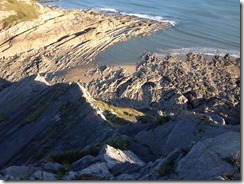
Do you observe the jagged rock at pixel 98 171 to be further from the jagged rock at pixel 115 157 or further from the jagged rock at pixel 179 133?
the jagged rock at pixel 179 133

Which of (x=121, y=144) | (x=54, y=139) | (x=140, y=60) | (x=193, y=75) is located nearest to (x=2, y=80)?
(x=140, y=60)

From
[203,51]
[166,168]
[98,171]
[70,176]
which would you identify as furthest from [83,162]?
[203,51]

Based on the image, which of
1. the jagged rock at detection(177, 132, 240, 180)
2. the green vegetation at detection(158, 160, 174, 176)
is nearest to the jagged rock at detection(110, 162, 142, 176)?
the green vegetation at detection(158, 160, 174, 176)

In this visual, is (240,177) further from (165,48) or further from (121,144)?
(165,48)

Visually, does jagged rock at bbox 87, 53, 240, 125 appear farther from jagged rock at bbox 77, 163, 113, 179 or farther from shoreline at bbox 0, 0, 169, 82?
jagged rock at bbox 77, 163, 113, 179

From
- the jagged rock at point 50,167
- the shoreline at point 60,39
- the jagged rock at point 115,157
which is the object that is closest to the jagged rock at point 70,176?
the jagged rock at point 50,167

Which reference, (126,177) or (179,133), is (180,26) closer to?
(179,133)
